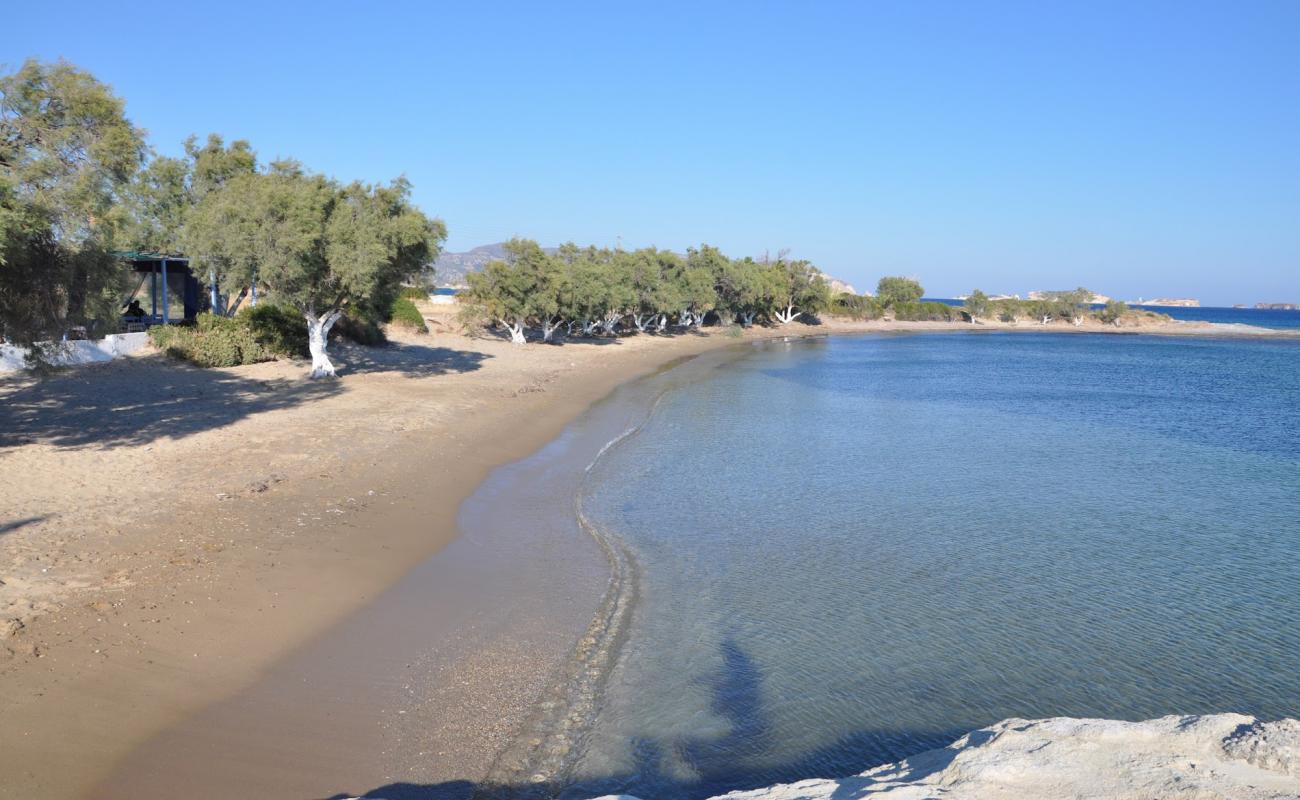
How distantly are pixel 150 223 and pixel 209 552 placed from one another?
61.6 ft

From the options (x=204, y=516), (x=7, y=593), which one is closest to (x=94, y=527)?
(x=204, y=516)

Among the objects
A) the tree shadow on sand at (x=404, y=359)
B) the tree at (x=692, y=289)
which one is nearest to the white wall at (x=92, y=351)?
the tree shadow on sand at (x=404, y=359)

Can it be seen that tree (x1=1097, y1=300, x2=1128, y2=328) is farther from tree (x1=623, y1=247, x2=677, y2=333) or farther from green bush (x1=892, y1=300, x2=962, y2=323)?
tree (x1=623, y1=247, x2=677, y2=333)

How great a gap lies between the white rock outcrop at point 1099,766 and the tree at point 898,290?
4219 inches

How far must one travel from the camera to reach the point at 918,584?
11688 mm

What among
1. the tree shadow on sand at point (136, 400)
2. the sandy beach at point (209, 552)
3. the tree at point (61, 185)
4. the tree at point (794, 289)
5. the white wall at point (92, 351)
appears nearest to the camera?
the sandy beach at point (209, 552)

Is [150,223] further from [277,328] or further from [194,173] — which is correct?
[194,173]

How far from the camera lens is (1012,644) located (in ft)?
32.1

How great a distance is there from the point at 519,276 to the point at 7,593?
3601 centimetres

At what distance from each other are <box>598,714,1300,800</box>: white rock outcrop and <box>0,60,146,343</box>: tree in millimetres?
12593

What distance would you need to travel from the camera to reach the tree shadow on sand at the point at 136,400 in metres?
15.8

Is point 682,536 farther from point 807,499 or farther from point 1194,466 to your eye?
point 1194,466

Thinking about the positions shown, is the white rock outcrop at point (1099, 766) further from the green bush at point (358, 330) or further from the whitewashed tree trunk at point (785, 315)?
the whitewashed tree trunk at point (785, 315)

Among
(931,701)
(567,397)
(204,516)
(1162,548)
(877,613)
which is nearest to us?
(931,701)
